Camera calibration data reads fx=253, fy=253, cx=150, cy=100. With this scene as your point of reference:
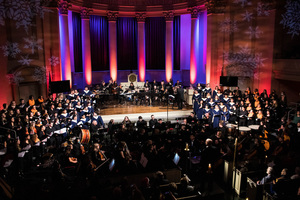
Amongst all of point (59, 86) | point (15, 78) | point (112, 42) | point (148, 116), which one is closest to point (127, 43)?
point (112, 42)

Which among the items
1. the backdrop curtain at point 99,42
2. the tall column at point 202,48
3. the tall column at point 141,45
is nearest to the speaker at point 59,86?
the backdrop curtain at point 99,42

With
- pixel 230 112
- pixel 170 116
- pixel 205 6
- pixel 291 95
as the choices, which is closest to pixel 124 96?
pixel 170 116

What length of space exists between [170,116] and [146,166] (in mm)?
8575

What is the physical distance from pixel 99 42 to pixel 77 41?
7.18ft

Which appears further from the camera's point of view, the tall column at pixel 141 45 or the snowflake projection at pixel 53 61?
the tall column at pixel 141 45

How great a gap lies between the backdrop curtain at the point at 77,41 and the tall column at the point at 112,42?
2796 millimetres

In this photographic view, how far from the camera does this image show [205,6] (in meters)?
20.5

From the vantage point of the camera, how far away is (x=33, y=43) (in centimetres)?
1678

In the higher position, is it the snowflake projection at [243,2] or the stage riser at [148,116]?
the snowflake projection at [243,2]

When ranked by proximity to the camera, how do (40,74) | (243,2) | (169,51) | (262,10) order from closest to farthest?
1. (40,74)
2. (262,10)
3. (243,2)
4. (169,51)

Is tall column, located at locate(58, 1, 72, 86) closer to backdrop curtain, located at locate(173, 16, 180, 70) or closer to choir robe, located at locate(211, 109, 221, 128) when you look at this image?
backdrop curtain, located at locate(173, 16, 180, 70)

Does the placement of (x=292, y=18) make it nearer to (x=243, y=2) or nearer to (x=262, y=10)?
(x=262, y=10)

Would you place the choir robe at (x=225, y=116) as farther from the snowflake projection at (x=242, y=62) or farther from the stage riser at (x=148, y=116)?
the snowflake projection at (x=242, y=62)

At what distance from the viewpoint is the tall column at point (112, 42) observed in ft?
73.6
